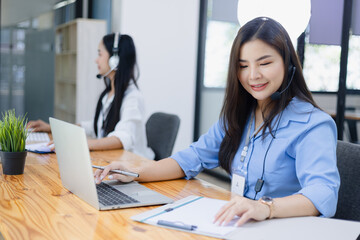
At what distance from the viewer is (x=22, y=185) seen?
1.49m

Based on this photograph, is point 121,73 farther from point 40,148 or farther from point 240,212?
point 240,212

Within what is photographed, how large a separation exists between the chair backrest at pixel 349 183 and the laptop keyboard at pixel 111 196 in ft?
2.23

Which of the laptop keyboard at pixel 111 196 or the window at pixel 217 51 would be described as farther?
the window at pixel 217 51

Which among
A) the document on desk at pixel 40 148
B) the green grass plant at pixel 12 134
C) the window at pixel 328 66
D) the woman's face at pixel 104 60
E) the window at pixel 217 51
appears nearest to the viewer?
the green grass plant at pixel 12 134

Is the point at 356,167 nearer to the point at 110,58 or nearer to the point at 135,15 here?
the point at 110,58

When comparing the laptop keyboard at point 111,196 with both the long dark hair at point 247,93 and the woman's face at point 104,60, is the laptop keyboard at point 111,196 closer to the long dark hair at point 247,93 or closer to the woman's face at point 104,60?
the long dark hair at point 247,93

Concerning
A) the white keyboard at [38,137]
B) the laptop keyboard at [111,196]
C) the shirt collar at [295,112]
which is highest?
the shirt collar at [295,112]

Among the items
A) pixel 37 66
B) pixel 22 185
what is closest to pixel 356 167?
pixel 22 185

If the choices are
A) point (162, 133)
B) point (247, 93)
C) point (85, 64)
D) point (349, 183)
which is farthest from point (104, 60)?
point (85, 64)

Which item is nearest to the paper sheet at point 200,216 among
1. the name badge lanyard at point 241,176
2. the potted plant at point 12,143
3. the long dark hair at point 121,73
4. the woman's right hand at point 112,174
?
the name badge lanyard at point 241,176

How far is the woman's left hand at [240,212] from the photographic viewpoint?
1050 mm

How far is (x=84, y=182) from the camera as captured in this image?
123cm

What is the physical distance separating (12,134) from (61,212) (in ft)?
1.83

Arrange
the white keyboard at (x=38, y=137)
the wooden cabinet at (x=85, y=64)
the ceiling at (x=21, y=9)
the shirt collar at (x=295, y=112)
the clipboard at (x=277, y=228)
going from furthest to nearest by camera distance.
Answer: the ceiling at (x=21, y=9) < the wooden cabinet at (x=85, y=64) < the white keyboard at (x=38, y=137) < the shirt collar at (x=295, y=112) < the clipboard at (x=277, y=228)
